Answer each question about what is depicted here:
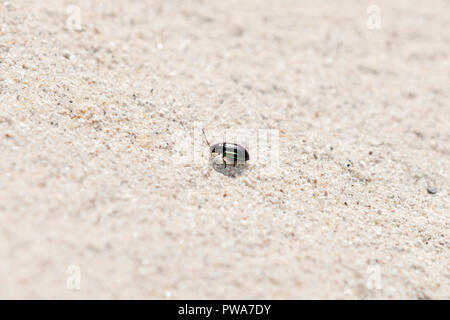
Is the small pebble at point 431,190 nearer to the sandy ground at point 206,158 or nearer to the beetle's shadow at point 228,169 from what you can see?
the sandy ground at point 206,158

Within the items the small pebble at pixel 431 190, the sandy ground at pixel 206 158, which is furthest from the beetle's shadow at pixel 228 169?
the small pebble at pixel 431 190

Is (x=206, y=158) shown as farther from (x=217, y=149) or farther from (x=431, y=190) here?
(x=431, y=190)

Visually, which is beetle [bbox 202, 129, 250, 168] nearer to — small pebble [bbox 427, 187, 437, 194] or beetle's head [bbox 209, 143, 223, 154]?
beetle's head [bbox 209, 143, 223, 154]

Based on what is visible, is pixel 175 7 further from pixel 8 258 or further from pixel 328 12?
pixel 8 258

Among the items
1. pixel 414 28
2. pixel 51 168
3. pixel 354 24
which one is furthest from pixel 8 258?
pixel 414 28

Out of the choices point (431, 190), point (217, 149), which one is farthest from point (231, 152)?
point (431, 190)

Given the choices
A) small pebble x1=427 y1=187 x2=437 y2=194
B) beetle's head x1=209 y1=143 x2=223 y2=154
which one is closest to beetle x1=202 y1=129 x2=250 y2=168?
beetle's head x1=209 y1=143 x2=223 y2=154
